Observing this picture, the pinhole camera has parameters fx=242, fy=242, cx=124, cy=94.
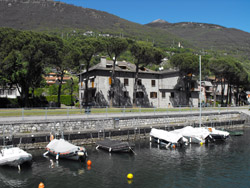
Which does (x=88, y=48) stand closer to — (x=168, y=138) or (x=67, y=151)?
(x=168, y=138)

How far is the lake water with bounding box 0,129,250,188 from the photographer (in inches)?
658

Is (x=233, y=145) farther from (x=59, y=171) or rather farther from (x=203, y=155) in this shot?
(x=59, y=171)

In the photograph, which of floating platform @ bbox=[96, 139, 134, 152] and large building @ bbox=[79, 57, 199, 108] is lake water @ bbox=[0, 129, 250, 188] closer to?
floating platform @ bbox=[96, 139, 134, 152]

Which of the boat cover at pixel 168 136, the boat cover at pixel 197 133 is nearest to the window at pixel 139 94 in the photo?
the boat cover at pixel 197 133

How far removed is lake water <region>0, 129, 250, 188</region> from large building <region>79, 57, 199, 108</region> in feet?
105

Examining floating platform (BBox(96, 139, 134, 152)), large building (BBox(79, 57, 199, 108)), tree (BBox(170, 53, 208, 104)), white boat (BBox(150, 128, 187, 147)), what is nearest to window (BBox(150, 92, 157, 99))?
large building (BBox(79, 57, 199, 108))

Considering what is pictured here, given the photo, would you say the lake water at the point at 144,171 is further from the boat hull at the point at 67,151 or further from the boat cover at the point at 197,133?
the boat cover at the point at 197,133

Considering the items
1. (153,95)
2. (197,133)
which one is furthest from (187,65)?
(197,133)

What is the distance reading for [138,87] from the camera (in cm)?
6153

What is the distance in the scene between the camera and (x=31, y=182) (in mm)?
16812

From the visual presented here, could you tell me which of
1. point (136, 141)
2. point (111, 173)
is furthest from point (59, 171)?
point (136, 141)

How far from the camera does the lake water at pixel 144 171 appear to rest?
54.8 feet

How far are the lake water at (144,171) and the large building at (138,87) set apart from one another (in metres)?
32.0

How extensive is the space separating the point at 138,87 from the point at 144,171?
43084mm
